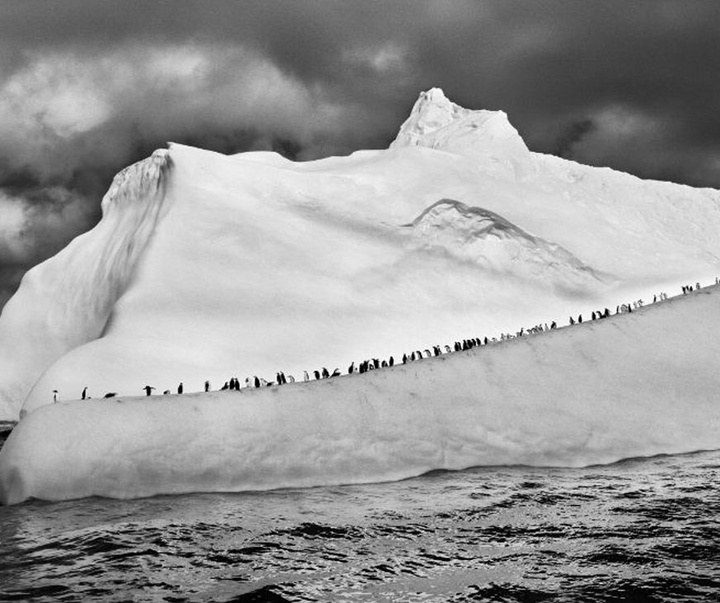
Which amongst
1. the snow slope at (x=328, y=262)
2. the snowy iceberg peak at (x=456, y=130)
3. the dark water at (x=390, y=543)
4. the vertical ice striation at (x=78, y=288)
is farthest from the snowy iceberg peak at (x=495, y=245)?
the dark water at (x=390, y=543)

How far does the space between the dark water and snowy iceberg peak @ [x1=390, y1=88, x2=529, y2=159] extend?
1678 inches

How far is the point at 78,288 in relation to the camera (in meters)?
49.3

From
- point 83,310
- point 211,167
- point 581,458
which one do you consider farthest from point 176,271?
point 581,458

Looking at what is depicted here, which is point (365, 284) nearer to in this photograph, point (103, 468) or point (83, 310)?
point (83, 310)

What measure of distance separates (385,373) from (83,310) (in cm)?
3583

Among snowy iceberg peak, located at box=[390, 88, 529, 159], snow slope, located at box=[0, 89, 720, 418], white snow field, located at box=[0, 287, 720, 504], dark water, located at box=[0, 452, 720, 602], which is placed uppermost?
snowy iceberg peak, located at box=[390, 88, 529, 159]

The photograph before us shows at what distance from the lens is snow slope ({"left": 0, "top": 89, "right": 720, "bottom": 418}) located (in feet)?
114

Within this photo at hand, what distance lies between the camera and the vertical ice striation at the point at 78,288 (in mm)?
45469

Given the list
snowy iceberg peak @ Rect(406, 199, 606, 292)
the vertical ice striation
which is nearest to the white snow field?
snowy iceberg peak @ Rect(406, 199, 606, 292)

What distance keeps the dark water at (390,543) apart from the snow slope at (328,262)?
18.3 m

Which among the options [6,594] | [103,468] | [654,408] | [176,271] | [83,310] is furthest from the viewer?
[83,310]

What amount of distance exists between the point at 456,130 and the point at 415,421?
46.5 m

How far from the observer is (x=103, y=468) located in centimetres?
1480

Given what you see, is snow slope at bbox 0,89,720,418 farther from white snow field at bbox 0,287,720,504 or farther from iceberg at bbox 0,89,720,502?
white snow field at bbox 0,287,720,504
